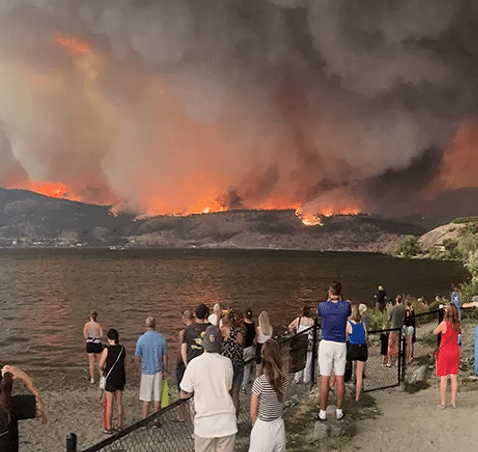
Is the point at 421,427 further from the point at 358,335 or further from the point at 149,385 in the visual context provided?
the point at 149,385

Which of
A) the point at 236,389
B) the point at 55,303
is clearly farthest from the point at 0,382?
the point at 55,303

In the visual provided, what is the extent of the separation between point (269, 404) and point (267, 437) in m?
0.37

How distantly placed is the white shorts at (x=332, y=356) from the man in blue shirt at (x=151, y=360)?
3.22m

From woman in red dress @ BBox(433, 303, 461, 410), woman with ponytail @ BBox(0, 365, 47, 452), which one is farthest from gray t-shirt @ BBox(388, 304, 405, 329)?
woman with ponytail @ BBox(0, 365, 47, 452)

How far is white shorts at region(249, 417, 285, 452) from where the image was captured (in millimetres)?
5715

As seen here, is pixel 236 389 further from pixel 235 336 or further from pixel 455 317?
pixel 455 317

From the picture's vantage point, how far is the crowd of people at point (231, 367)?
5762mm

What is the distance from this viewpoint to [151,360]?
10.1 m

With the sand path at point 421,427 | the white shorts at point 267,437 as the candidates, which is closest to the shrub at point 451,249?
the sand path at point 421,427

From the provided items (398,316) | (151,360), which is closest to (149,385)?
(151,360)

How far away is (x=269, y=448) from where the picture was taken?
5727 mm

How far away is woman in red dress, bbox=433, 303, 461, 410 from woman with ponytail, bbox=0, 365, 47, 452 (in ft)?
24.3

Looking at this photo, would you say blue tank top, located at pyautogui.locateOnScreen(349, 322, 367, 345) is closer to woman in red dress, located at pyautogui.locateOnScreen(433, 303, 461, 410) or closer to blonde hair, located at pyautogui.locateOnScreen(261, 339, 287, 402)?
woman in red dress, located at pyautogui.locateOnScreen(433, 303, 461, 410)

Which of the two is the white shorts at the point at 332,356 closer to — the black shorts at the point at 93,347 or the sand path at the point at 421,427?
the sand path at the point at 421,427
